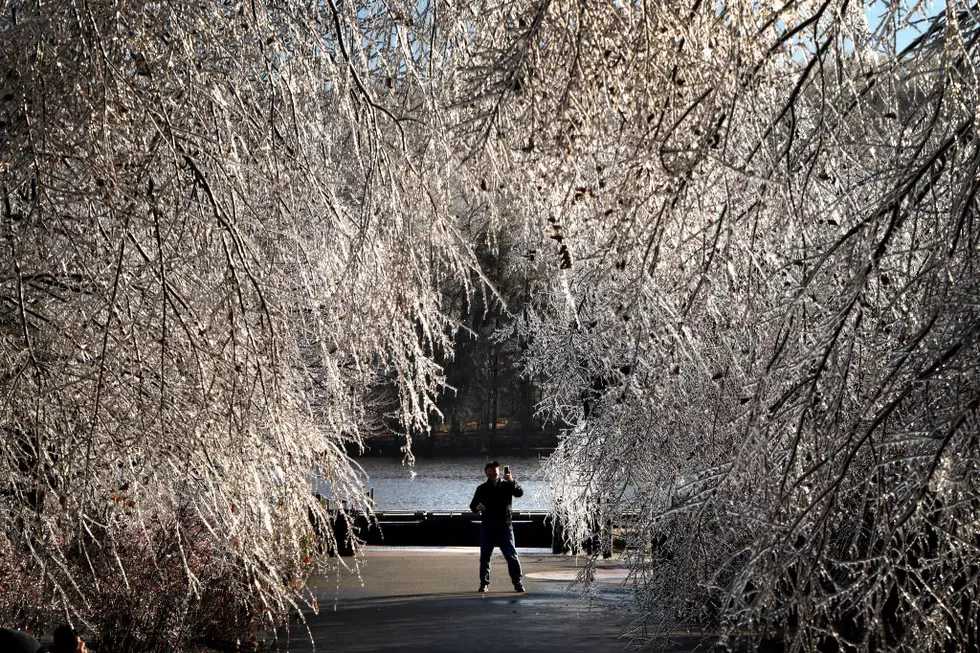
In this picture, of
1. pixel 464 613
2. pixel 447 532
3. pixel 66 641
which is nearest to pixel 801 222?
pixel 66 641

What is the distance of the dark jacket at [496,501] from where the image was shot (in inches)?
612

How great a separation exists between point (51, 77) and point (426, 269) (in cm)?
170

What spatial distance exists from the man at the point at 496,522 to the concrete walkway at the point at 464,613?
306 millimetres

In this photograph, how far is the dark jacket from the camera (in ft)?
51.0

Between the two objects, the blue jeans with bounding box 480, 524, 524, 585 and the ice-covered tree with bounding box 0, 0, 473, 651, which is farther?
the blue jeans with bounding box 480, 524, 524, 585

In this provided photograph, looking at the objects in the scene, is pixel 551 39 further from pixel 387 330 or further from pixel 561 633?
pixel 561 633

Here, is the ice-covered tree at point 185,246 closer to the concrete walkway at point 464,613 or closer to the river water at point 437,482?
the concrete walkway at point 464,613

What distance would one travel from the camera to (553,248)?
21.1 ft

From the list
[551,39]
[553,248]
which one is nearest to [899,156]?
[551,39]

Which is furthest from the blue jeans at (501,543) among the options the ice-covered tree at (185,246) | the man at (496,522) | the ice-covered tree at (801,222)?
the ice-covered tree at (185,246)

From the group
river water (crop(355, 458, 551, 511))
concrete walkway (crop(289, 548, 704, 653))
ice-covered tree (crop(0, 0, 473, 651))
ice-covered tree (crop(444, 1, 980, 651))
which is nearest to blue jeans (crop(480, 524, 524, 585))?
concrete walkway (crop(289, 548, 704, 653))

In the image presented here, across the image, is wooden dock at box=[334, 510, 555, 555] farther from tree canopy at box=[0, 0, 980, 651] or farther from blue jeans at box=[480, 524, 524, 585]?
tree canopy at box=[0, 0, 980, 651]

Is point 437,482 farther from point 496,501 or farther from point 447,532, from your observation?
point 496,501

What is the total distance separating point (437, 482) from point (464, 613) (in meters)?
32.8
